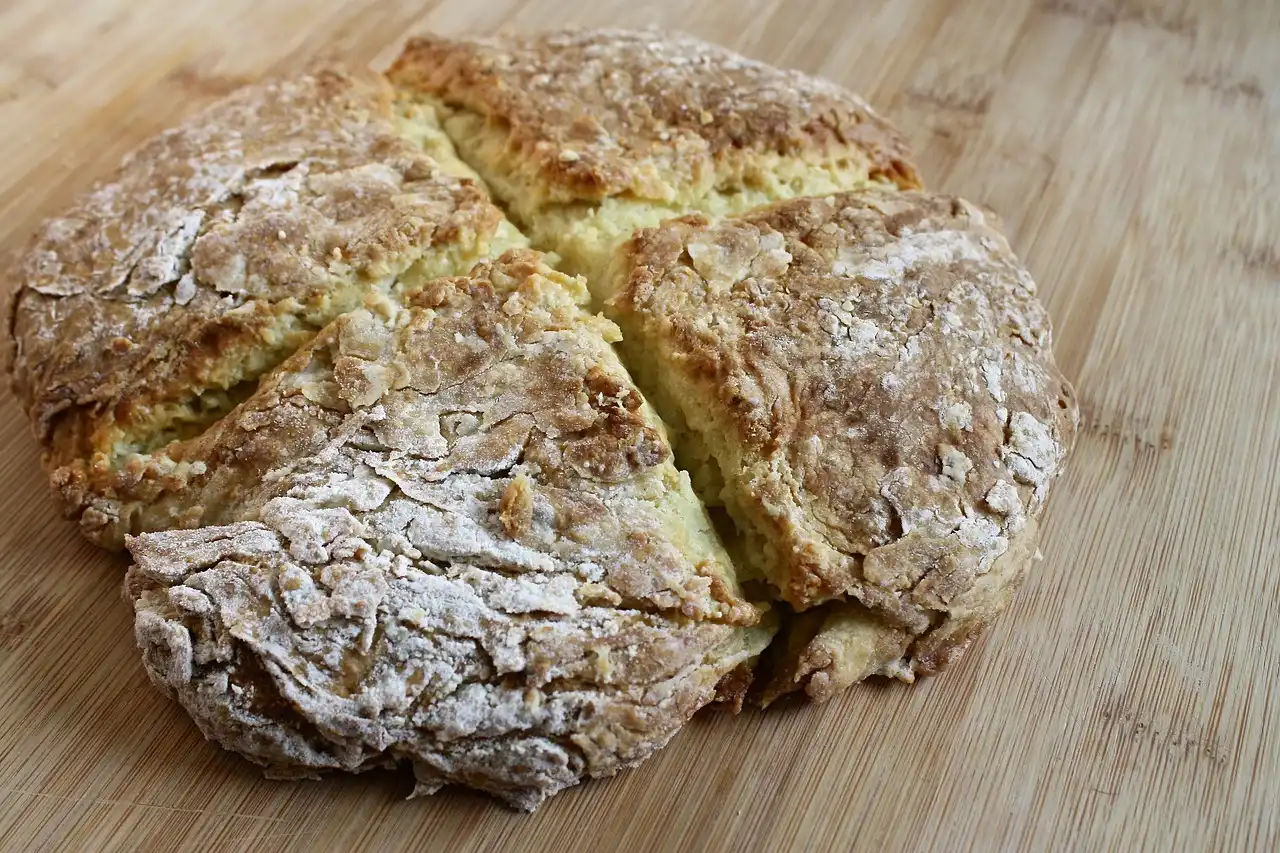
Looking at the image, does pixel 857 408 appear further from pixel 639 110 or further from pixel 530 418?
pixel 639 110

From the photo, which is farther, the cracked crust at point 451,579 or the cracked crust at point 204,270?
the cracked crust at point 204,270

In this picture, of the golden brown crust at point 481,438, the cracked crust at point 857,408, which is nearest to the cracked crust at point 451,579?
the golden brown crust at point 481,438

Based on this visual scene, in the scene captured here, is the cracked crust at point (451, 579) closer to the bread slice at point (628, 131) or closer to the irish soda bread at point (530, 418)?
the irish soda bread at point (530, 418)

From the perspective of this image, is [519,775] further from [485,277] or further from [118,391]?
[118,391]

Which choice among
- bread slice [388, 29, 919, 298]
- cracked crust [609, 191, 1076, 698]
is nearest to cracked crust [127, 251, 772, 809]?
cracked crust [609, 191, 1076, 698]

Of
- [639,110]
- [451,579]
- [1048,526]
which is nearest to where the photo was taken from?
[451,579]

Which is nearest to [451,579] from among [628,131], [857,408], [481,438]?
[481,438]

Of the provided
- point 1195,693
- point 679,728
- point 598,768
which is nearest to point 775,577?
point 679,728
